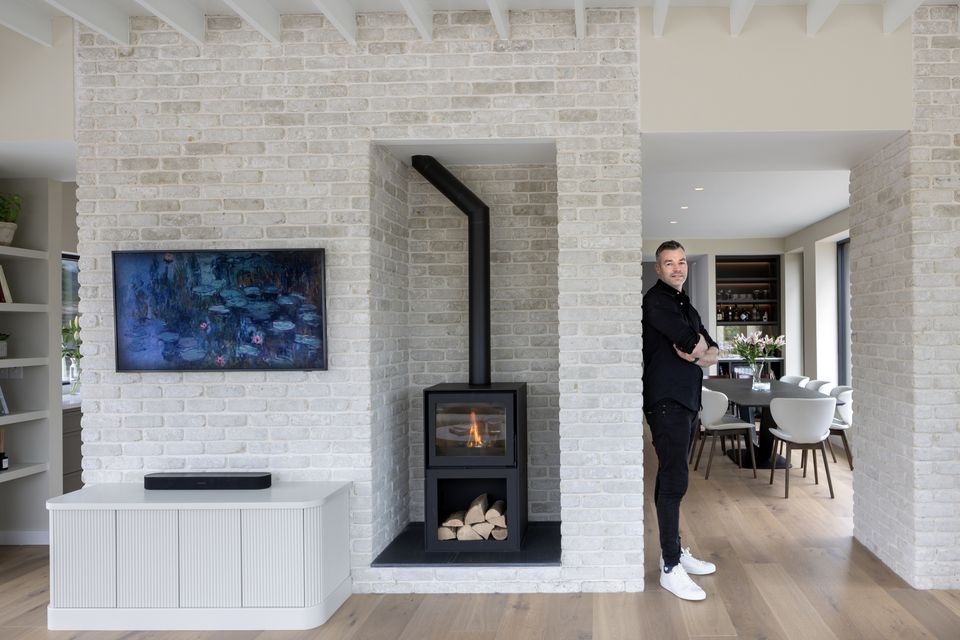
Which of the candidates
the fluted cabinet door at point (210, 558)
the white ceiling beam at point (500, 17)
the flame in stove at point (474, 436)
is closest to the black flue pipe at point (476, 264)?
the flame in stove at point (474, 436)

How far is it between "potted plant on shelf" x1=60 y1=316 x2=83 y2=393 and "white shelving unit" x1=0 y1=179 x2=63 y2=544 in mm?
445

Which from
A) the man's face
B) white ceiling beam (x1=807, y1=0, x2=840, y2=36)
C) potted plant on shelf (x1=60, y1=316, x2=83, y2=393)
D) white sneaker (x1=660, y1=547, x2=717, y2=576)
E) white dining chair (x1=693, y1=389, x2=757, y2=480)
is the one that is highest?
white ceiling beam (x1=807, y1=0, x2=840, y2=36)

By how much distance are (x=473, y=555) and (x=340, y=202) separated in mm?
2000

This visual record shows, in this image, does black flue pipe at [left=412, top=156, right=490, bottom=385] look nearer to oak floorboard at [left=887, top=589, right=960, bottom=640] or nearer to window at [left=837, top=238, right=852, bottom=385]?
oak floorboard at [left=887, top=589, right=960, bottom=640]

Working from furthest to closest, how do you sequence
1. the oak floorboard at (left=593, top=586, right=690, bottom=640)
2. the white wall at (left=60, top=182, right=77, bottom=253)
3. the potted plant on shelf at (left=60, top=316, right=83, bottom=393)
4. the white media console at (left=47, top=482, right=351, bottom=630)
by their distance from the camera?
the potted plant on shelf at (left=60, top=316, right=83, bottom=393)
the white wall at (left=60, top=182, right=77, bottom=253)
the white media console at (left=47, top=482, right=351, bottom=630)
the oak floorboard at (left=593, top=586, right=690, bottom=640)

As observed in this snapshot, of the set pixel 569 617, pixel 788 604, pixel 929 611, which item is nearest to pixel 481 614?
pixel 569 617

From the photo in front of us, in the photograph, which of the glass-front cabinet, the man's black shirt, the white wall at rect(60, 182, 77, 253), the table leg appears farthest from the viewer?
the glass-front cabinet

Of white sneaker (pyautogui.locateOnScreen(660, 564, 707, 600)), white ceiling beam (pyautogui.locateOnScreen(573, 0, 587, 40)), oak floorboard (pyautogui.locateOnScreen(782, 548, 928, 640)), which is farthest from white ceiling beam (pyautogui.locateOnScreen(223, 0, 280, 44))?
oak floorboard (pyautogui.locateOnScreen(782, 548, 928, 640))

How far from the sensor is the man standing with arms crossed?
11.9 feet

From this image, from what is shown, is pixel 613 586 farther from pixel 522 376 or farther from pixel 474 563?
pixel 522 376

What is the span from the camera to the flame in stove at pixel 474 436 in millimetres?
3857

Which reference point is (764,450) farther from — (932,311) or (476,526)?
(476,526)

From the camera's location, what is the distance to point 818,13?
349 centimetres

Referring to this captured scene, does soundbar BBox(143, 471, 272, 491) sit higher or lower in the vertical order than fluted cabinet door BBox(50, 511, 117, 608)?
higher
